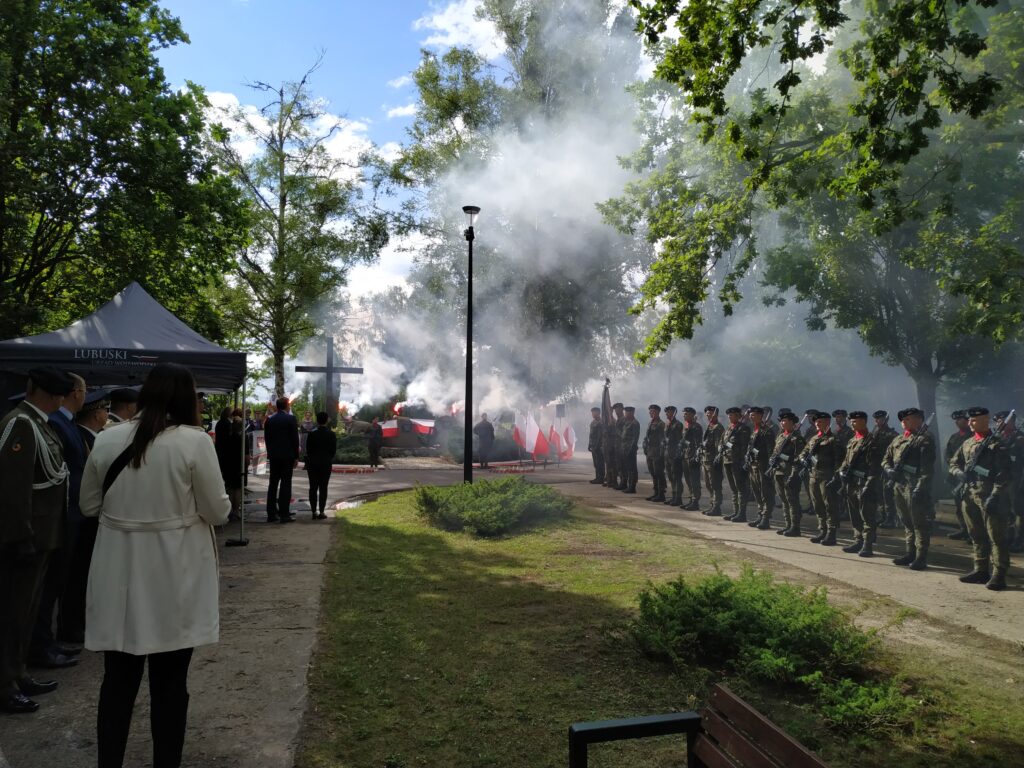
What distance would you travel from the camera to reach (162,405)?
9.48 feet

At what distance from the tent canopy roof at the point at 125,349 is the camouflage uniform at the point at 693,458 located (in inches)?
319

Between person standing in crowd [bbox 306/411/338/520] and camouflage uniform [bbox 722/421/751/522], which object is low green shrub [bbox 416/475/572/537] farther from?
camouflage uniform [bbox 722/421/751/522]

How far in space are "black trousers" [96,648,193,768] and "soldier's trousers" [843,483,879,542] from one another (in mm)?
8310

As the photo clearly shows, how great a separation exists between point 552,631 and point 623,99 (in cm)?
2827

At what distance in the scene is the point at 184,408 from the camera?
2.93 metres

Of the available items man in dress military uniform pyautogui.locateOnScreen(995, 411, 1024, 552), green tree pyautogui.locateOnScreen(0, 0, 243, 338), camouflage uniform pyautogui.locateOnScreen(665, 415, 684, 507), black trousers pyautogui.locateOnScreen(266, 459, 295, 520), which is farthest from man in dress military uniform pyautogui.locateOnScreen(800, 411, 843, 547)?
green tree pyautogui.locateOnScreen(0, 0, 243, 338)

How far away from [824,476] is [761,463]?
5.05 feet

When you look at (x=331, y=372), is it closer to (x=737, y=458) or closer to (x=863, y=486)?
(x=737, y=458)

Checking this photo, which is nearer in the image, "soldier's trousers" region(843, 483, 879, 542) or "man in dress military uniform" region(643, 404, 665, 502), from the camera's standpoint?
"soldier's trousers" region(843, 483, 879, 542)

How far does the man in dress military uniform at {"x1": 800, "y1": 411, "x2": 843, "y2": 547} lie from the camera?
957cm

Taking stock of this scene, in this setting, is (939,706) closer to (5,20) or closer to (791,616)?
(791,616)

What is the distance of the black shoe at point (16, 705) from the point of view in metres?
3.86

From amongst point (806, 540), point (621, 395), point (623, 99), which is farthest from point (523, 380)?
point (806, 540)

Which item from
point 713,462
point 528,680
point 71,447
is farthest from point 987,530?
point 71,447
